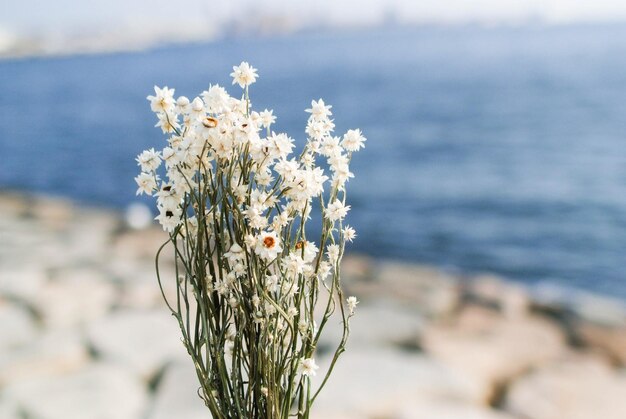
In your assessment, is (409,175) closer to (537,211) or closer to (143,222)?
(537,211)

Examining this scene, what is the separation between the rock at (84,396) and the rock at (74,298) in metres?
0.66

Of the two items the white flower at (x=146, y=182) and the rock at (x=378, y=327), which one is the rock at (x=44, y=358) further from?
the white flower at (x=146, y=182)

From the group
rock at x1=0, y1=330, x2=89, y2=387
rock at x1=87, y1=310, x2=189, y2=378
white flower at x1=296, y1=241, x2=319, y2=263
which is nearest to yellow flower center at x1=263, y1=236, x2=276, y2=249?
white flower at x1=296, y1=241, x2=319, y2=263

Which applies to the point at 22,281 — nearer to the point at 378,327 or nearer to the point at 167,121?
the point at 378,327

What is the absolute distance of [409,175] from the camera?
1313 centimetres

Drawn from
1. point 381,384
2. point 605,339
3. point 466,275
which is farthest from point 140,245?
point 605,339

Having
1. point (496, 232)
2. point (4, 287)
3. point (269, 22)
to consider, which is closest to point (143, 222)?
point (4, 287)

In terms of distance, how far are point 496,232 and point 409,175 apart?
4005 mm

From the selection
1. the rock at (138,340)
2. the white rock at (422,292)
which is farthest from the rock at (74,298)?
the white rock at (422,292)

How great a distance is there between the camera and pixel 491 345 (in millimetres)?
3684

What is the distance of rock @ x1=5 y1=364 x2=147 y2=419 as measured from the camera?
9.35 feet

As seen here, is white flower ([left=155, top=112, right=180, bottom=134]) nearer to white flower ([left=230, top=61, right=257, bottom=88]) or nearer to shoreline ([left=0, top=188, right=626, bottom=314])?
white flower ([left=230, top=61, right=257, bottom=88])

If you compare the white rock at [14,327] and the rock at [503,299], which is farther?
the rock at [503,299]

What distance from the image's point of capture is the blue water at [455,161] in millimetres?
8758
